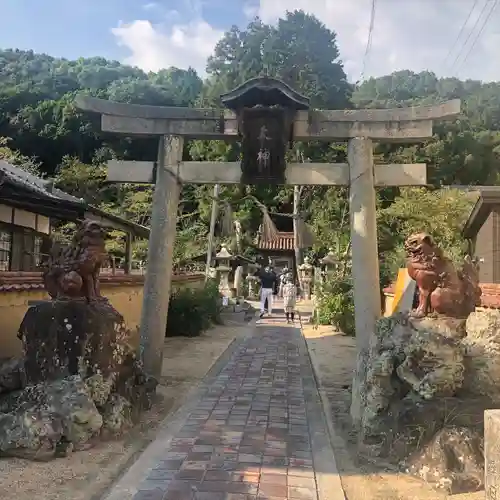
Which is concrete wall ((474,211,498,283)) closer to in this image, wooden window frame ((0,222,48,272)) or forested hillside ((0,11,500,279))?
forested hillside ((0,11,500,279))

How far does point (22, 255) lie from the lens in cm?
1370

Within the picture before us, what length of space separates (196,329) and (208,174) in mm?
7915

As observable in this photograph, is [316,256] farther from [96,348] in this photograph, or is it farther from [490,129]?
[96,348]

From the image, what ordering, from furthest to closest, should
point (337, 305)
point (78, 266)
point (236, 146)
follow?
point (236, 146) → point (337, 305) → point (78, 266)

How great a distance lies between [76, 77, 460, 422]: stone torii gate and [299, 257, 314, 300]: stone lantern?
24.3 meters

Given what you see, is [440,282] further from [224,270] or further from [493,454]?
[224,270]

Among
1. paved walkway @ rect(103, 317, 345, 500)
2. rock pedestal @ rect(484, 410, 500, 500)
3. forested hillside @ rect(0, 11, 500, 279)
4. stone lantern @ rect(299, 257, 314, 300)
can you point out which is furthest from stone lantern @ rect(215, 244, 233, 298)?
rock pedestal @ rect(484, 410, 500, 500)

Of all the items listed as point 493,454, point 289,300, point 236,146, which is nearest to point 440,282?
point 493,454

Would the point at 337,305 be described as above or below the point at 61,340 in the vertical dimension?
above

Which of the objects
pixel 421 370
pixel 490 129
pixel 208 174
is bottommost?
pixel 421 370

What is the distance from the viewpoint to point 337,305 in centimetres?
1678

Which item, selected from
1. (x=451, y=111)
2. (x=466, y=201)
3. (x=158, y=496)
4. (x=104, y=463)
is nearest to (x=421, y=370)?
(x=158, y=496)

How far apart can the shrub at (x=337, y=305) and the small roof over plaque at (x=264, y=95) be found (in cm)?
830

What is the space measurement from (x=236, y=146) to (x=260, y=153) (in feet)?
81.1
